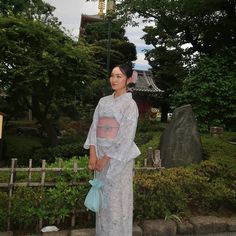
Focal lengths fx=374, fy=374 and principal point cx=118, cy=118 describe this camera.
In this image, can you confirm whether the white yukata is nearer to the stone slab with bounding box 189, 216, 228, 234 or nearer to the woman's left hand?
the woman's left hand

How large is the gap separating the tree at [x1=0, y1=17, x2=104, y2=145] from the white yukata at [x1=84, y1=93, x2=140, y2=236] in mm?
8274

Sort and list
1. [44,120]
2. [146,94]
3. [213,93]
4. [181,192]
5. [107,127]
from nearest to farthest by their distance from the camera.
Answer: [107,127] → [181,192] → [213,93] → [44,120] → [146,94]

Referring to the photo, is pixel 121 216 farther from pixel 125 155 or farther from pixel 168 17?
pixel 168 17

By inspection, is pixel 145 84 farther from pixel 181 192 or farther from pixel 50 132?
pixel 181 192

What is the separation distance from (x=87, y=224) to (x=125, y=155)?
1662 mm

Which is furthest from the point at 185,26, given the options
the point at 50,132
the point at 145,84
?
the point at 145,84

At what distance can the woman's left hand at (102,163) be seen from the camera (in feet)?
12.1

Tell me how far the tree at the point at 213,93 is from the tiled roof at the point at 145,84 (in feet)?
→ 44.7

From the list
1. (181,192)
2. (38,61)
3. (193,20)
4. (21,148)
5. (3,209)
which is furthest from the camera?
(193,20)

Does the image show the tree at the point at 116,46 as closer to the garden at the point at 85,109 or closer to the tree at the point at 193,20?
the garden at the point at 85,109

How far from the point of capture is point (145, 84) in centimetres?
3133

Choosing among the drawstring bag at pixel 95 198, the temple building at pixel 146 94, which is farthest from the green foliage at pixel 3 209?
the temple building at pixel 146 94

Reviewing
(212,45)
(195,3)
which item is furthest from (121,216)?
(212,45)

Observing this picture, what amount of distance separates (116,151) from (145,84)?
91.8 feet
